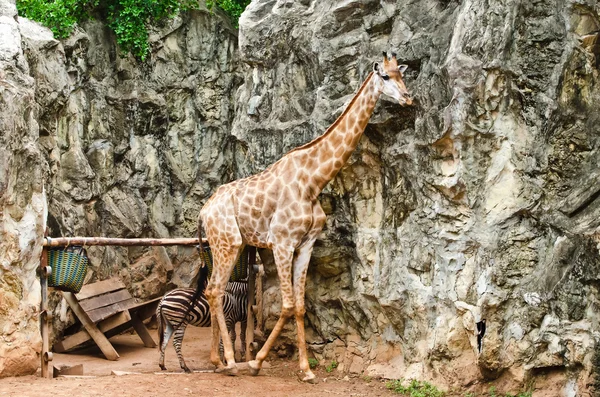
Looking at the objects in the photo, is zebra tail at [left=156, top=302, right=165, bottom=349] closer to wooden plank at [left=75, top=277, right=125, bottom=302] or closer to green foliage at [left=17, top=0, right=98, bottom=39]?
wooden plank at [left=75, top=277, right=125, bottom=302]

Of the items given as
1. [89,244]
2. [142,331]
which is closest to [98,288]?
[142,331]

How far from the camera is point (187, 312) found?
30.1 feet

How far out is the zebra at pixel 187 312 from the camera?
→ 9148 mm

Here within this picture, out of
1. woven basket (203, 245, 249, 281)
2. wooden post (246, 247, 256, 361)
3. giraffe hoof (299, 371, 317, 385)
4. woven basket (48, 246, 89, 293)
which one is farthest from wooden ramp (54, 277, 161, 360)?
giraffe hoof (299, 371, 317, 385)

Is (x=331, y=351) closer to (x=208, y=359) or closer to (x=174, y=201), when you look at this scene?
(x=208, y=359)

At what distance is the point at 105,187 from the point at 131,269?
1.40m

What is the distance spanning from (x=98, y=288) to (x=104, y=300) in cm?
23

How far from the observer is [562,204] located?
22.3 feet

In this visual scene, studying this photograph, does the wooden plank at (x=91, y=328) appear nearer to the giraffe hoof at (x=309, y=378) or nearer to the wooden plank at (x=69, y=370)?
the wooden plank at (x=69, y=370)

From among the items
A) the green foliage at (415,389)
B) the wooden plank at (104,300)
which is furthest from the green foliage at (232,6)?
the green foliage at (415,389)

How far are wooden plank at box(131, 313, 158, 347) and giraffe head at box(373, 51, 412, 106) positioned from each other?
5450 mm

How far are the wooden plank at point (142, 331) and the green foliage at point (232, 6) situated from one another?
219 inches

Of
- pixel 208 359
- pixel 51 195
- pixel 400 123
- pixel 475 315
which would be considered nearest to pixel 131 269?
pixel 51 195

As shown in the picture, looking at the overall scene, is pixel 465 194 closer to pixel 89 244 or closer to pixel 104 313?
pixel 89 244
